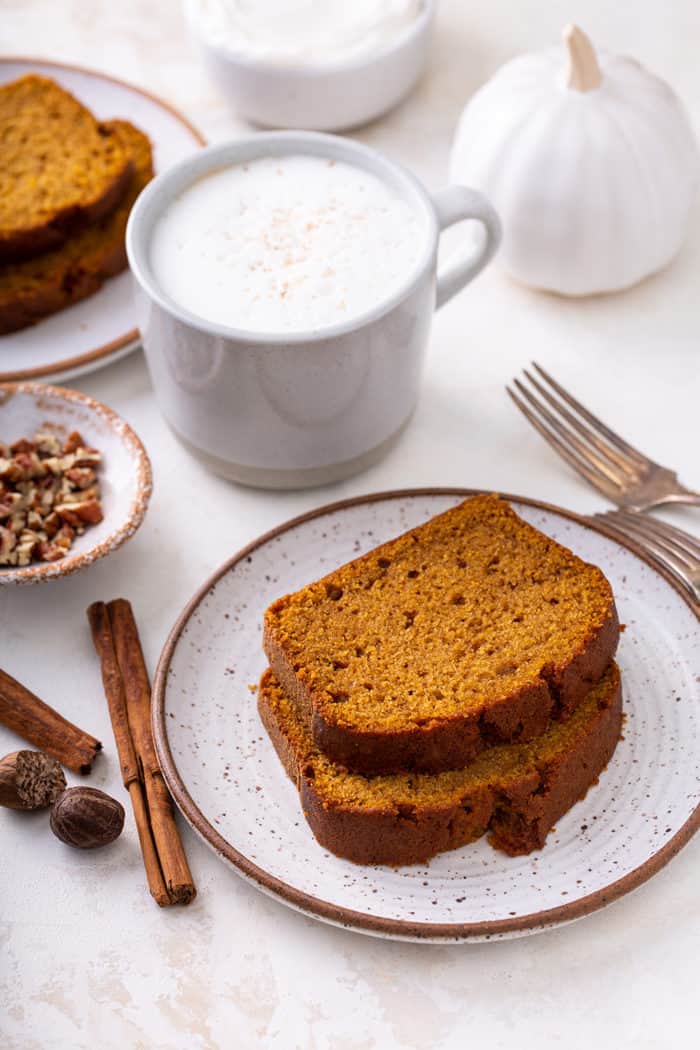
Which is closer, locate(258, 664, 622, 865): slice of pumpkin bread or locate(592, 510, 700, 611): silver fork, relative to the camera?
locate(258, 664, 622, 865): slice of pumpkin bread

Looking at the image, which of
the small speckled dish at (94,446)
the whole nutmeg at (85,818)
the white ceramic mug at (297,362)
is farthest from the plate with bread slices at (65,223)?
the whole nutmeg at (85,818)

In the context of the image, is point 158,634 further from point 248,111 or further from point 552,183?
point 248,111

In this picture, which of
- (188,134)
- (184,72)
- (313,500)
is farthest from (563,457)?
(184,72)

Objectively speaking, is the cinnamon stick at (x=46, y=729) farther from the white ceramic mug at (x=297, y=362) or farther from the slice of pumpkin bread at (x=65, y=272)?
the slice of pumpkin bread at (x=65, y=272)

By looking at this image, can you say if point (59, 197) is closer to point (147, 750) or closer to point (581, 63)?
point (581, 63)

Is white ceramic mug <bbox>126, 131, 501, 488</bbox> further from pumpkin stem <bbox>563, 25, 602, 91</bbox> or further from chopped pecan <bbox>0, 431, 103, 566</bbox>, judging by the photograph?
pumpkin stem <bbox>563, 25, 602, 91</bbox>

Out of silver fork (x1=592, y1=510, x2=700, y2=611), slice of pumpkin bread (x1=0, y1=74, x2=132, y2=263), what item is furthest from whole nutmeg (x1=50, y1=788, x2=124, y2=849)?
slice of pumpkin bread (x1=0, y1=74, x2=132, y2=263)

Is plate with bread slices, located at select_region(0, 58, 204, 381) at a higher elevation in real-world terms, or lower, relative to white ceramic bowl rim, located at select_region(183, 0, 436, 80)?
lower
